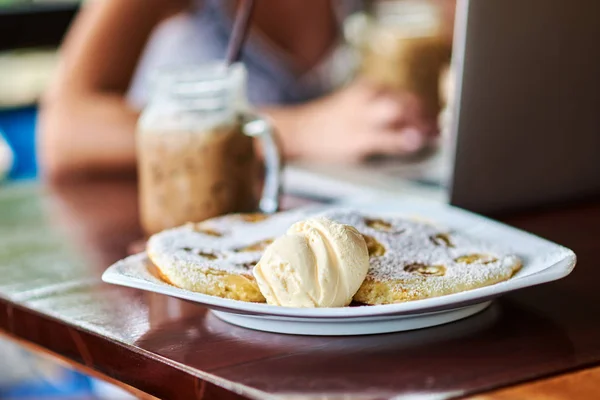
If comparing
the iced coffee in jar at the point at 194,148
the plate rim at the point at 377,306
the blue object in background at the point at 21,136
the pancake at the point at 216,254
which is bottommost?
the blue object in background at the point at 21,136

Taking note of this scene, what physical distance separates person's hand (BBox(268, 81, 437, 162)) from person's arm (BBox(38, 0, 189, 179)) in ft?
1.13

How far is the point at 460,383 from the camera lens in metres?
0.56

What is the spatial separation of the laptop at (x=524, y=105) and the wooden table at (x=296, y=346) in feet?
0.30

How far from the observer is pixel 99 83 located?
1.74 metres

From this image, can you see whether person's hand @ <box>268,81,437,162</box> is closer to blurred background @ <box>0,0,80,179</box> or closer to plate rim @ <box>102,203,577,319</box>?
plate rim @ <box>102,203,577,319</box>

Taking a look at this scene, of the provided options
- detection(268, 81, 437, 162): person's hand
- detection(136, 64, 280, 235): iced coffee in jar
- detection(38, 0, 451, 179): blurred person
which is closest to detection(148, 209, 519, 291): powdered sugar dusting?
detection(136, 64, 280, 235): iced coffee in jar

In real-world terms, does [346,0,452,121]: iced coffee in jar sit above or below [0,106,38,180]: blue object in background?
above

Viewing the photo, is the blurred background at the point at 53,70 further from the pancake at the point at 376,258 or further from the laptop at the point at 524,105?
the laptop at the point at 524,105

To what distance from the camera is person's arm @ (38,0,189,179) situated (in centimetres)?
154

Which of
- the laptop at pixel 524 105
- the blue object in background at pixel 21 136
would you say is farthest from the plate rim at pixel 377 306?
the blue object in background at pixel 21 136

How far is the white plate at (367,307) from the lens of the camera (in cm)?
60

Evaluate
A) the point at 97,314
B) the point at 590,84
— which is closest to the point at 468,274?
the point at 97,314

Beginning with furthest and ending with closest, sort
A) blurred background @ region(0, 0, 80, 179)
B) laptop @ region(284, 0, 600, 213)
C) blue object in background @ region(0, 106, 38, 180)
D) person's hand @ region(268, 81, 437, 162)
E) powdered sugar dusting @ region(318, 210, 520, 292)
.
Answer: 1. blurred background @ region(0, 0, 80, 179)
2. blue object in background @ region(0, 106, 38, 180)
3. person's hand @ region(268, 81, 437, 162)
4. laptop @ region(284, 0, 600, 213)
5. powdered sugar dusting @ region(318, 210, 520, 292)

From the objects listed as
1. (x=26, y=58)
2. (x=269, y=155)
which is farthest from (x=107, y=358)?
(x=26, y=58)
